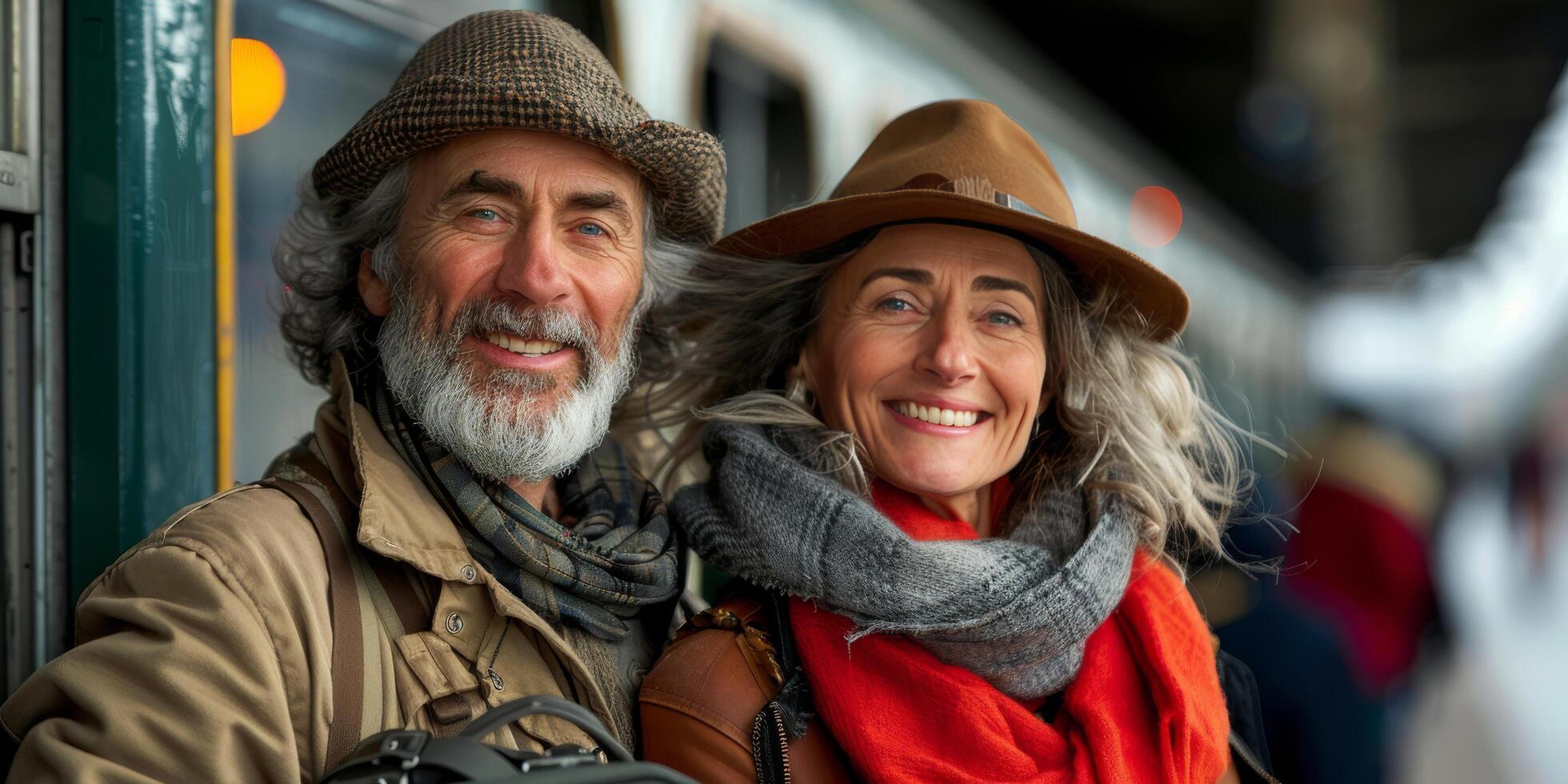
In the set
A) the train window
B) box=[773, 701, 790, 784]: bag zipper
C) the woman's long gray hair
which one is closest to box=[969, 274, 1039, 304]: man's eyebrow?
the woman's long gray hair

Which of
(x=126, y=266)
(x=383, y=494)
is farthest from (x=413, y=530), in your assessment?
(x=126, y=266)

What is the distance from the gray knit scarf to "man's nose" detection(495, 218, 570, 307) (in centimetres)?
37

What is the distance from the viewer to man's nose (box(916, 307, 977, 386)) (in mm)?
1924

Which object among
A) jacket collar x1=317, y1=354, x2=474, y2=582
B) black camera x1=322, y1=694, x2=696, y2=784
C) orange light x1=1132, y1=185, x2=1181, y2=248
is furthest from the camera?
orange light x1=1132, y1=185, x2=1181, y2=248

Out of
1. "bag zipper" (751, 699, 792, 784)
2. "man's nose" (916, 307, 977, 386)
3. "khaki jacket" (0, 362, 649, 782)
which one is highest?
"man's nose" (916, 307, 977, 386)

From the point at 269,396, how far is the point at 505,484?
23.8 inches

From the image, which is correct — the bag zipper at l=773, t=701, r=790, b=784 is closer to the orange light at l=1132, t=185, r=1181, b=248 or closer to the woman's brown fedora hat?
the woman's brown fedora hat

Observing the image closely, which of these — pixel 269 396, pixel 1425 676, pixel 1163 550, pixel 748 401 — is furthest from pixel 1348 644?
pixel 1425 676

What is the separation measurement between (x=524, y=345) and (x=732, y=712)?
62 cm

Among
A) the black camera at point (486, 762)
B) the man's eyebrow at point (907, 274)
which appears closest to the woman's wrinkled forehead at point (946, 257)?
the man's eyebrow at point (907, 274)

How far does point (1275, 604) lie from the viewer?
255 cm

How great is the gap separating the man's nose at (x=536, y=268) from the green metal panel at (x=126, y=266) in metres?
0.52

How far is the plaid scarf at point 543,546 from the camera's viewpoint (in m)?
1.82

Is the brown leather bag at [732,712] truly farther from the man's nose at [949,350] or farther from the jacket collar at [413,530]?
the man's nose at [949,350]
